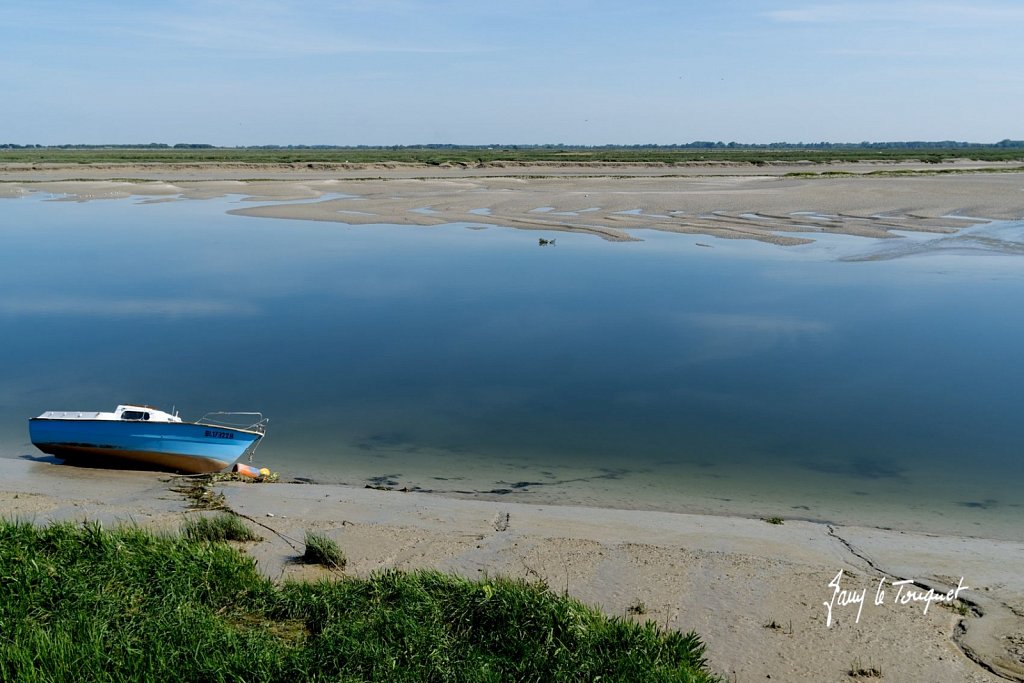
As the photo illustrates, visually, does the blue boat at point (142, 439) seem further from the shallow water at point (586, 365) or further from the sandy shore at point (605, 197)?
the sandy shore at point (605, 197)

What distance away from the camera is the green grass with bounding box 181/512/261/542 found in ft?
31.6

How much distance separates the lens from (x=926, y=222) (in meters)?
39.0

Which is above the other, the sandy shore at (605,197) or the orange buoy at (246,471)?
the sandy shore at (605,197)

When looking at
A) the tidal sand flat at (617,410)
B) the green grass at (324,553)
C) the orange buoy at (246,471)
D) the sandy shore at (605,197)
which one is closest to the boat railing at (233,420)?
the tidal sand flat at (617,410)

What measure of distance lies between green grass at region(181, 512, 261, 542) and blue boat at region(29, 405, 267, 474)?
2741 millimetres

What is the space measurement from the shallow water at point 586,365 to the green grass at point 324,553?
2858 millimetres

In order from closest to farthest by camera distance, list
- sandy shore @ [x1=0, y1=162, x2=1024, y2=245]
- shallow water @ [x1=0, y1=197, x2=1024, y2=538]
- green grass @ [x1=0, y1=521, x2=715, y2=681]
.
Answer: green grass @ [x1=0, y1=521, x2=715, y2=681]
shallow water @ [x1=0, y1=197, x2=1024, y2=538]
sandy shore @ [x1=0, y1=162, x2=1024, y2=245]

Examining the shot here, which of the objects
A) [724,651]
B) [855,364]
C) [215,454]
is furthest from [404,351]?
[724,651]

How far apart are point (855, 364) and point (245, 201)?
44.5 metres

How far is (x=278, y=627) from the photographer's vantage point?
291 inches

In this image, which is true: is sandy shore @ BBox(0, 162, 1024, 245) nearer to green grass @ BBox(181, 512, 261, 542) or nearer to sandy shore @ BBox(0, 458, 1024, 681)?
sandy shore @ BBox(0, 458, 1024, 681)
